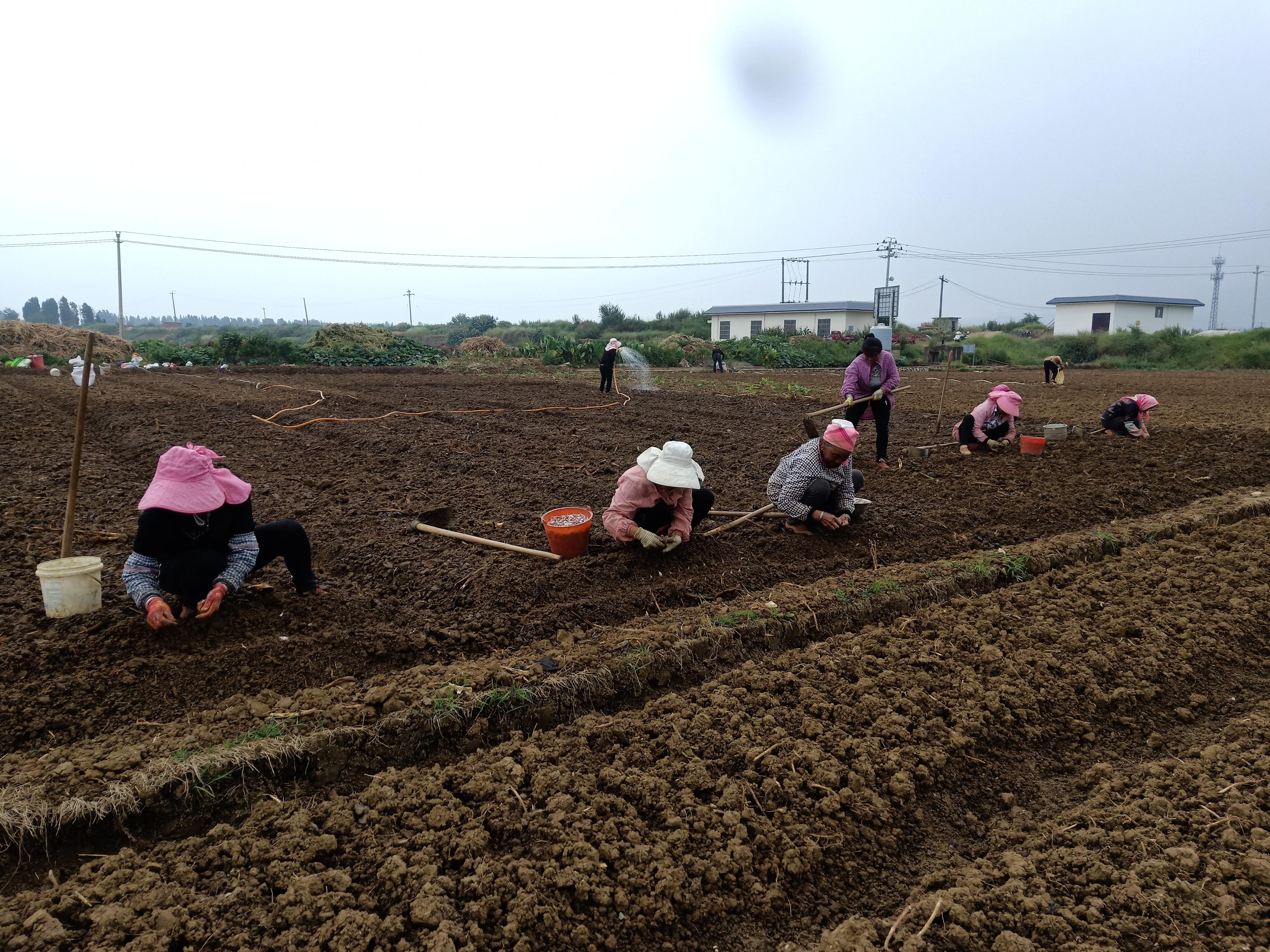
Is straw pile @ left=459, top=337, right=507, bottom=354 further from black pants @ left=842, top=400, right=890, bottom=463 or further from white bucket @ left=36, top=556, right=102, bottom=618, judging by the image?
white bucket @ left=36, top=556, right=102, bottom=618

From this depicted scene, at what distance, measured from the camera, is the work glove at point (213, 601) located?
11.3 ft

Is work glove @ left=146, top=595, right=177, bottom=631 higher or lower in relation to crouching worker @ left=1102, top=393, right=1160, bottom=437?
lower

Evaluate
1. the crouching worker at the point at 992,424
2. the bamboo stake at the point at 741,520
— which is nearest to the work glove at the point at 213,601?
the bamboo stake at the point at 741,520

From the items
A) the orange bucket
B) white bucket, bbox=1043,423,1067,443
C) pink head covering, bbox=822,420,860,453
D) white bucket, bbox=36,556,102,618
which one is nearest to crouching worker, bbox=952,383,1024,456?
white bucket, bbox=1043,423,1067,443

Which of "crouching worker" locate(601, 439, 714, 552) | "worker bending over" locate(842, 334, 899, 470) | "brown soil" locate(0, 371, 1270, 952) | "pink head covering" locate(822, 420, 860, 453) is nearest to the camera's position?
"brown soil" locate(0, 371, 1270, 952)

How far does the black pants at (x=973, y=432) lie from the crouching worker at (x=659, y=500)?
5047mm

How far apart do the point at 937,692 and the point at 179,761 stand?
3168mm

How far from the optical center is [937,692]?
3.34 m

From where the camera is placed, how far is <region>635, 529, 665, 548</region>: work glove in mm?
4508

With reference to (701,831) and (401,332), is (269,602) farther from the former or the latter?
(401,332)

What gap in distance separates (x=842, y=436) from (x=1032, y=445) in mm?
4582

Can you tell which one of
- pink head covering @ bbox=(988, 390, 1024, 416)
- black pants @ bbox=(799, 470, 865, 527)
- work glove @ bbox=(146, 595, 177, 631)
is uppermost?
pink head covering @ bbox=(988, 390, 1024, 416)

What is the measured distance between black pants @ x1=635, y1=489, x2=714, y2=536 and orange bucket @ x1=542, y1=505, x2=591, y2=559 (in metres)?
0.35

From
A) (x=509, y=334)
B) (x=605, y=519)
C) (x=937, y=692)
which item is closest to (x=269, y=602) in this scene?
(x=605, y=519)
